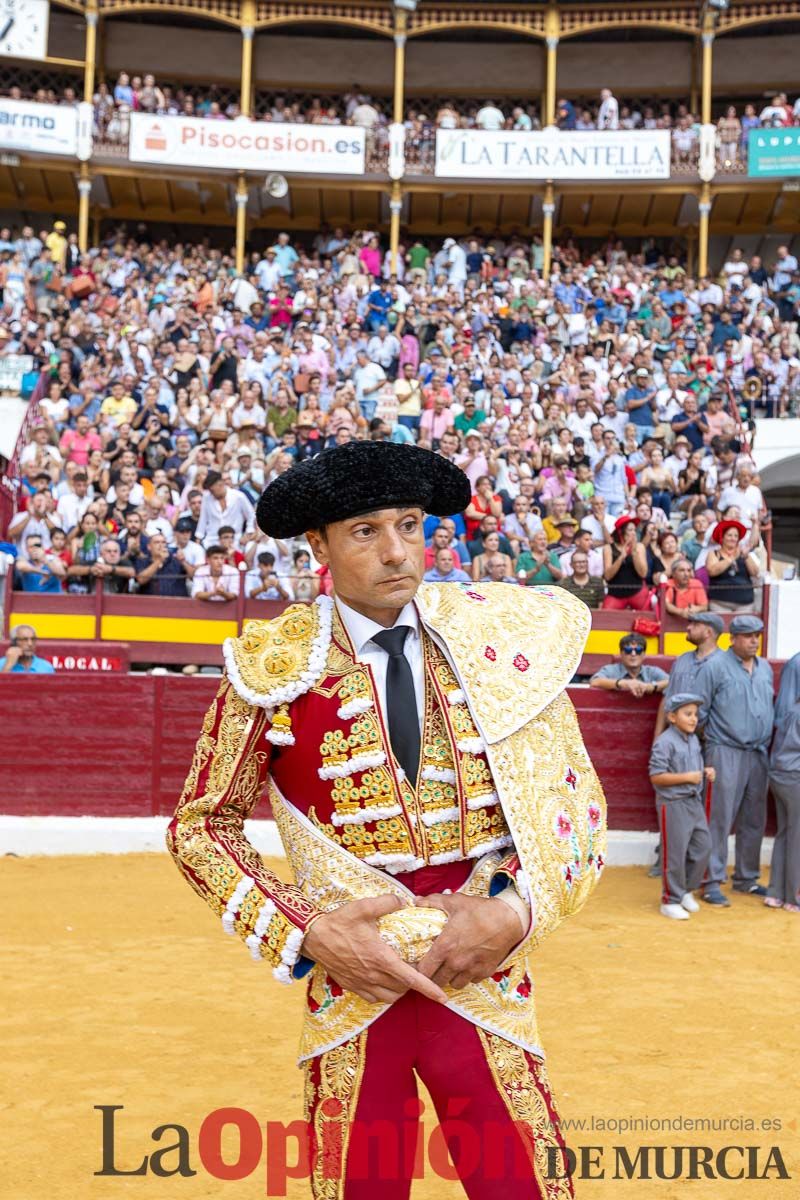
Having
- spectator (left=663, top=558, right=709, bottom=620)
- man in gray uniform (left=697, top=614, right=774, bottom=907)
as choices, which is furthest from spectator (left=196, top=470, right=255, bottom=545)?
man in gray uniform (left=697, top=614, right=774, bottom=907)

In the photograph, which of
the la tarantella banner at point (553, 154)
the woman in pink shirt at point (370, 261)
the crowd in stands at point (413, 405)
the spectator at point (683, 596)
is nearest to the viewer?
the spectator at point (683, 596)

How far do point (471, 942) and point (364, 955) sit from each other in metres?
0.14

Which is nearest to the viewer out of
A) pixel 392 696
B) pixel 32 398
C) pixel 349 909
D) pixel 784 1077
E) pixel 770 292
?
pixel 349 909

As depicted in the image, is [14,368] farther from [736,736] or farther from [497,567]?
[736,736]

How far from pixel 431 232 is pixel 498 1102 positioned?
20546mm

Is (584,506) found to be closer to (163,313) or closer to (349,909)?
(163,313)

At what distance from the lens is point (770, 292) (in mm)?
16219

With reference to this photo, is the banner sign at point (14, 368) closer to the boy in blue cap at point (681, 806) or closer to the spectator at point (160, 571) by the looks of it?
the spectator at point (160, 571)

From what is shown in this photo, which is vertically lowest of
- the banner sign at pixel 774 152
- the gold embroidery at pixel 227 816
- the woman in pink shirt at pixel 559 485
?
the gold embroidery at pixel 227 816

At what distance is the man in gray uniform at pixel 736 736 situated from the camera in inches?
244

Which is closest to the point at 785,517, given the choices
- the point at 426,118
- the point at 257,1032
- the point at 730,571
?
the point at 426,118

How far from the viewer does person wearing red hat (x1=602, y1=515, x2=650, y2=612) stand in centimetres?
873

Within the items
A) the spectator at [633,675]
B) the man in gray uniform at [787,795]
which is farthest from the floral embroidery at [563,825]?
the spectator at [633,675]

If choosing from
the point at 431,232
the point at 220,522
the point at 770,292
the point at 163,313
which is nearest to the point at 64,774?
the point at 220,522
